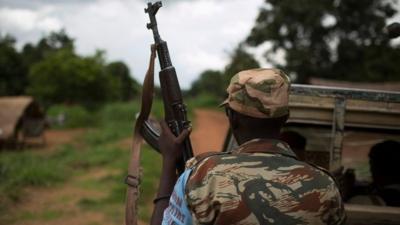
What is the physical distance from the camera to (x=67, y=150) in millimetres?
16859

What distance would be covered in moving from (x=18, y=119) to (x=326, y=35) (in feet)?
54.5

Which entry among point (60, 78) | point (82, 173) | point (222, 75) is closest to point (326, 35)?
point (60, 78)

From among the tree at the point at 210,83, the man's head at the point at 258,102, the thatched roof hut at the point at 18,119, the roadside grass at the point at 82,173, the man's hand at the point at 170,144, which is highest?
the man's head at the point at 258,102

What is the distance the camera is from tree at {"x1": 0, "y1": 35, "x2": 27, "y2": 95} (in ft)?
128

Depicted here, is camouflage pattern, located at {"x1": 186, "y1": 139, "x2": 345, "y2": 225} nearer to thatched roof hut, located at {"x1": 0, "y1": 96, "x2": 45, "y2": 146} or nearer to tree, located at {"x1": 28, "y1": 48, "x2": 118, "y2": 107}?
thatched roof hut, located at {"x1": 0, "y1": 96, "x2": 45, "y2": 146}

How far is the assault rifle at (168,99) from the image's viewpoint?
206 cm

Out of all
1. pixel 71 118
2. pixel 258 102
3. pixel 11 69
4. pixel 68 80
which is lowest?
pixel 71 118

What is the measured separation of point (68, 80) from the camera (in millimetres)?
33719

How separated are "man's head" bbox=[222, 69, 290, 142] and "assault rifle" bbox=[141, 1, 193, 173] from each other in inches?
16.3

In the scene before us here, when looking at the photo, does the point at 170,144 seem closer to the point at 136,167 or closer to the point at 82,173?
the point at 136,167

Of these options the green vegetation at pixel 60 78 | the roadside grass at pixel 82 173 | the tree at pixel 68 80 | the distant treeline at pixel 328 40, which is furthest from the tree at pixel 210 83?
the roadside grass at pixel 82 173

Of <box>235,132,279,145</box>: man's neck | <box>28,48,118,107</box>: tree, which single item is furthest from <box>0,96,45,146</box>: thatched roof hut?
<box>235,132,279,145</box>: man's neck

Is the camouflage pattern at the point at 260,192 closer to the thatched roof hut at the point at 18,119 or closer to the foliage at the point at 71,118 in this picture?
the thatched roof hut at the point at 18,119

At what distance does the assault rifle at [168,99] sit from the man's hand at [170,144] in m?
0.08
